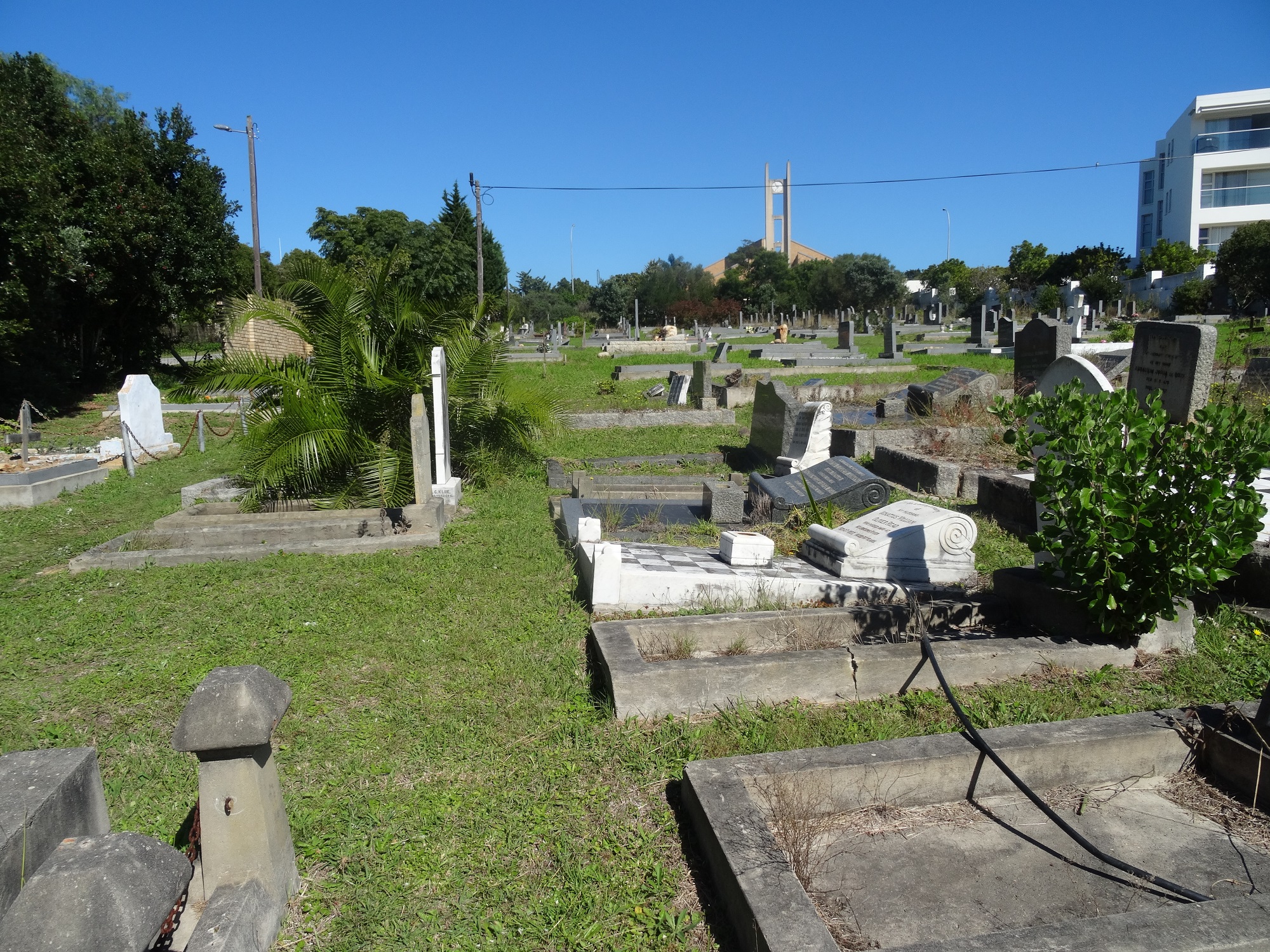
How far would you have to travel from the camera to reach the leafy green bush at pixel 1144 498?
13.0 feet

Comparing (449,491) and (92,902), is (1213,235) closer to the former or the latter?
(449,491)

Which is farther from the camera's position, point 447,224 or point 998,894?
point 447,224

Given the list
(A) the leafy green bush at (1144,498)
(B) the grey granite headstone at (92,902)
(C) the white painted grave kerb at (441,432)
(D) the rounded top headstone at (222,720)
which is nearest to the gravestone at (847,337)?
(C) the white painted grave kerb at (441,432)

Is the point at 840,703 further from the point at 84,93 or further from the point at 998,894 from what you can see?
the point at 84,93

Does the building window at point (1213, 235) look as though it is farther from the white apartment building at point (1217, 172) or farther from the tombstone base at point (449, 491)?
the tombstone base at point (449, 491)

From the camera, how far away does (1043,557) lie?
231 inches

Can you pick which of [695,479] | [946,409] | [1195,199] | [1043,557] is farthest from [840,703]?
[1195,199]

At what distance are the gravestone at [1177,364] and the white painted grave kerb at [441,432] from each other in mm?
6549

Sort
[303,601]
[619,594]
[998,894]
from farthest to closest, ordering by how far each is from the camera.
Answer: [303,601]
[619,594]
[998,894]

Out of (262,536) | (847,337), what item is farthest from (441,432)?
(847,337)

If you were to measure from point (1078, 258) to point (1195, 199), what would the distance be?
1318cm

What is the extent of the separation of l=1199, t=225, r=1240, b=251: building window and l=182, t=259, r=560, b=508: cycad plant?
6365 cm

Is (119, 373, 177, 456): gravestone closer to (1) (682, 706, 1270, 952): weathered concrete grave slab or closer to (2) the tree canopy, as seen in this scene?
(2) the tree canopy

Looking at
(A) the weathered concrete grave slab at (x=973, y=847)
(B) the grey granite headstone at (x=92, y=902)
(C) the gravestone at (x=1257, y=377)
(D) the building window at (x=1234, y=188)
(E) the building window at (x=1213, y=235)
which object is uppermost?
(D) the building window at (x=1234, y=188)
